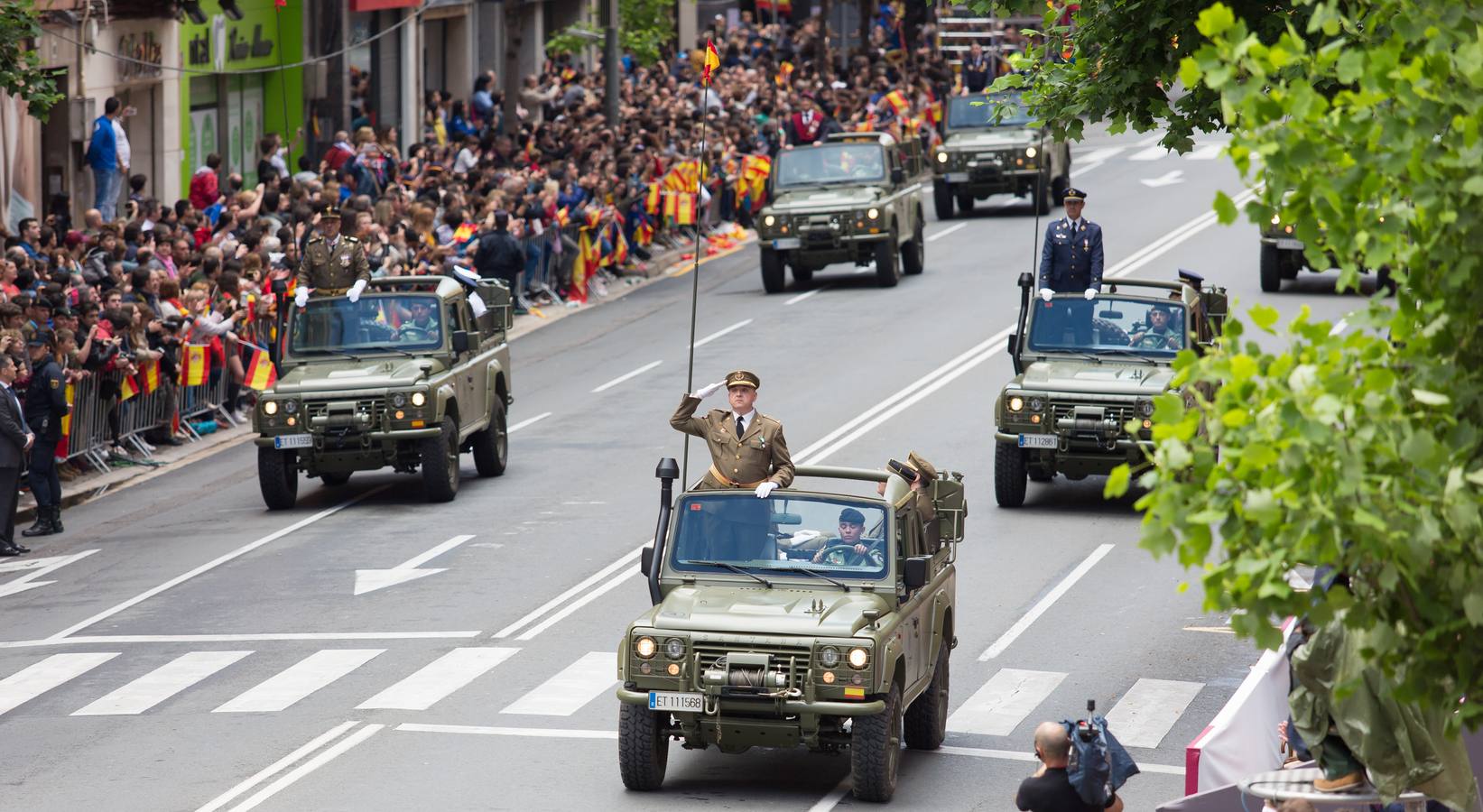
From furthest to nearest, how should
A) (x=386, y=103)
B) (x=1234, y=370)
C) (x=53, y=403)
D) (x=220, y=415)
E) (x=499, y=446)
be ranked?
(x=386, y=103)
(x=220, y=415)
(x=499, y=446)
(x=53, y=403)
(x=1234, y=370)

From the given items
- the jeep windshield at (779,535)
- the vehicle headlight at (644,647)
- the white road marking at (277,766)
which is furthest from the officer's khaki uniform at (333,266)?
the vehicle headlight at (644,647)

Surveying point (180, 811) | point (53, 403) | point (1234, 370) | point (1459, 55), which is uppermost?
point (1459, 55)

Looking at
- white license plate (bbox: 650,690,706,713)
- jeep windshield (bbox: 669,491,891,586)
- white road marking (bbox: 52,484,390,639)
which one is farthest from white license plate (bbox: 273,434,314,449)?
white license plate (bbox: 650,690,706,713)

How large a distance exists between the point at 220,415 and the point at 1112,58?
14577 millimetres

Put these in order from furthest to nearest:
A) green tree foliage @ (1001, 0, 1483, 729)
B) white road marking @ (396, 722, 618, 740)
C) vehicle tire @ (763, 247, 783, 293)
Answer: vehicle tire @ (763, 247, 783, 293)
white road marking @ (396, 722, 618, 740)
green tree foliage @ (1001, 0, 1483, 729)

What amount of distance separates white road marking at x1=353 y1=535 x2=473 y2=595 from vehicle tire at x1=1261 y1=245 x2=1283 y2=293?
1584cm

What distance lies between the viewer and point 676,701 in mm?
12133

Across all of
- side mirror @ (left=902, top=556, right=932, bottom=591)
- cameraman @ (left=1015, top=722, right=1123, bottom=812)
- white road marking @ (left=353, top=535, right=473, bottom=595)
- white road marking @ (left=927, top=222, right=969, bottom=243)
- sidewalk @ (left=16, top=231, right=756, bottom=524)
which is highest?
white road marking @ (left=927, top=222, right=969, bottom=243)

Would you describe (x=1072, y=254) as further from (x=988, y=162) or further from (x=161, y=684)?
(x=988, y=162)

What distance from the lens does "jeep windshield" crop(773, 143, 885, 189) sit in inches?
1350

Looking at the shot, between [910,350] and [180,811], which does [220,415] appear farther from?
[180,811]

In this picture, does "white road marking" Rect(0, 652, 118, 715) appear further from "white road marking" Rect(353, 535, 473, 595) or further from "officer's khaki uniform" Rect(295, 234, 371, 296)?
"officer's khaki uniform" Rect(295, 234, 371, 296)

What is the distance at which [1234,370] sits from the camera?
6.41m

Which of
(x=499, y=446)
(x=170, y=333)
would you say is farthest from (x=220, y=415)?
(x=499, y=446)
